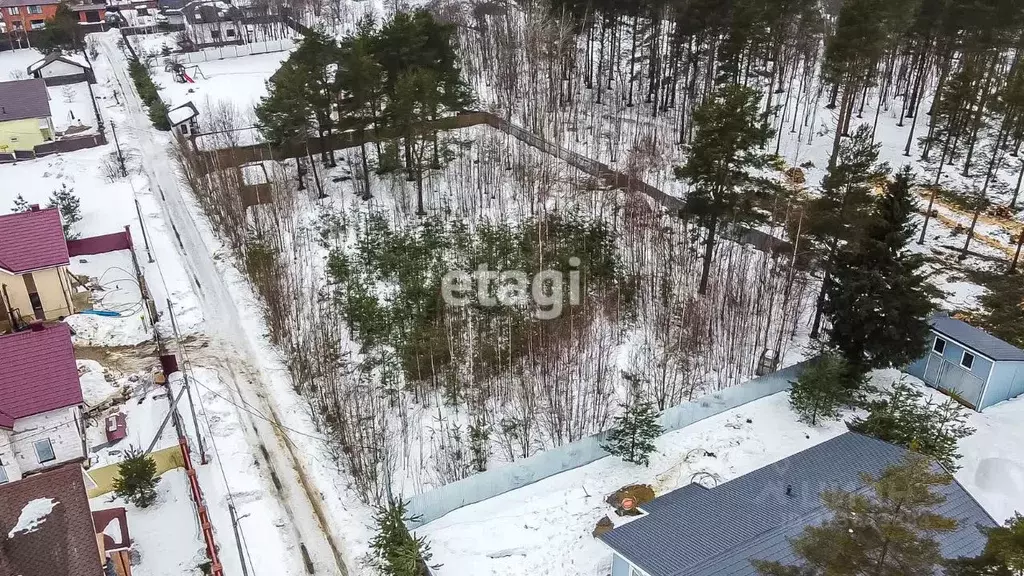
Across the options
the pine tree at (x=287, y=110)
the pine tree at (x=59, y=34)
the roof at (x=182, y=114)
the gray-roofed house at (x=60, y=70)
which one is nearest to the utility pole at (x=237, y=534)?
the pine tree at (x=287, y=110)

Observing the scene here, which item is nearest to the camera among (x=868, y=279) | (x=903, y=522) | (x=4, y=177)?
(x=903, y=522)

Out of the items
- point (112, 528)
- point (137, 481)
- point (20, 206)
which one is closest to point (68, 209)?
point (20, 206)

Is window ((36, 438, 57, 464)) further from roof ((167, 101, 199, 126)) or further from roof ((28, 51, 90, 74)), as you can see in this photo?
roof ((28, 51, 90, 74))

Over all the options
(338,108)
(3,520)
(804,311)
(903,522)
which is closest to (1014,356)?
(804,311)

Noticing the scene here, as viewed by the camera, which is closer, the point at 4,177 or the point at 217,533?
the point at 217,533

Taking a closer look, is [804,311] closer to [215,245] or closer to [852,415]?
[852,415]

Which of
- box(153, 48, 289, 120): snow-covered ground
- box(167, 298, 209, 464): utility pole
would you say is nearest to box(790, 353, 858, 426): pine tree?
box(167, 298, 209, 464): utility pole

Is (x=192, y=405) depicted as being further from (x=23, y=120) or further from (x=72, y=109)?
(x=72, y=109)
